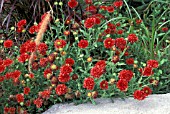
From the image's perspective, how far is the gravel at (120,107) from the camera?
3061mm

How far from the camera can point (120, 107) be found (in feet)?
10.2

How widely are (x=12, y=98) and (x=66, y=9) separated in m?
1.28

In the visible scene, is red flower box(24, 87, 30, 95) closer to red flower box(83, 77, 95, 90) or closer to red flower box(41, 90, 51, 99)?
red flower box(41, 90, 51, 99)

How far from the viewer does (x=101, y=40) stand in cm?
355

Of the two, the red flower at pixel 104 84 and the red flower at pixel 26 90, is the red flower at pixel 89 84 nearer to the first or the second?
the red flower at pixel 104 84

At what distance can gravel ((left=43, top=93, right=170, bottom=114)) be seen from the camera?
3.06m

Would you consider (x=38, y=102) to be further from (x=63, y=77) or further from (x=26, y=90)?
(x=63, y=77)

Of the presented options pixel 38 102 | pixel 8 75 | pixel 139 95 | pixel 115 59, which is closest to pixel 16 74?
pixel 8 75

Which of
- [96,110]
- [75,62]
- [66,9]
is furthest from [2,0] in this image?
[96,110]

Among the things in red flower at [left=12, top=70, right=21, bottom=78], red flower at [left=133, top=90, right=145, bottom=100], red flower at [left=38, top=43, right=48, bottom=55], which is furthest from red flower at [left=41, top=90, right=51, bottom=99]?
red flower at [left=133, top=90, right=145, bottom=100]

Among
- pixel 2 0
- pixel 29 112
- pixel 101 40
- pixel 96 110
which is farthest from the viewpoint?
pixel 2 0

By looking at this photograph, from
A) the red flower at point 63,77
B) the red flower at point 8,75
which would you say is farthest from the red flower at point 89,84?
the red flower at point 8,75

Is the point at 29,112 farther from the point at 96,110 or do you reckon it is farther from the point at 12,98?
the point at 96,110

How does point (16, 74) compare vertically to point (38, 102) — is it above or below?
above
